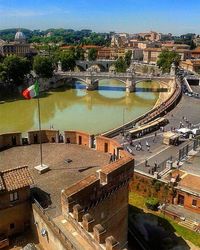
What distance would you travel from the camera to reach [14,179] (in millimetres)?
11438

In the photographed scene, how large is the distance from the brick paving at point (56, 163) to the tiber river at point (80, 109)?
20.9 metres

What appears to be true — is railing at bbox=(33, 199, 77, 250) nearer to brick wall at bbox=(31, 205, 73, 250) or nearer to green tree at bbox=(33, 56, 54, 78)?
brick wall at bbox=(31, 205, 73, 250)

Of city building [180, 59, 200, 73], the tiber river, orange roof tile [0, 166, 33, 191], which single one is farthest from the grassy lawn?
city building [180, 59, 200, 73]

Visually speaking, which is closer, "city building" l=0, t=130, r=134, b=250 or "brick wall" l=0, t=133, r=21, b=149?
"city building" l=0, t=130, r=134, b=250

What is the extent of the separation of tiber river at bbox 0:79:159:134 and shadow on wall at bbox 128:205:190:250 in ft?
63.6

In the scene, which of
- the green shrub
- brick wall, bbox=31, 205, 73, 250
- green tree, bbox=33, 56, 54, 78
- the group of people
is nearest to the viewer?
brick wall, bbox=31, 205, 73, 250

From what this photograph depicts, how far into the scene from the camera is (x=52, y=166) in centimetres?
1465

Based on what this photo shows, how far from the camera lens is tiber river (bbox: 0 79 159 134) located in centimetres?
4119

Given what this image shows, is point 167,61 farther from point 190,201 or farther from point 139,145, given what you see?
point 190,201

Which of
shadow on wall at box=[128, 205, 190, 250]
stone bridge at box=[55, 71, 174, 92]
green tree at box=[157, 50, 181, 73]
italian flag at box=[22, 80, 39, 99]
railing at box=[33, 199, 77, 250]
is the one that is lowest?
shadow on wall at box=[128, 205, 190, 250]

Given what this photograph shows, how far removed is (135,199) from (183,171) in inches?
140

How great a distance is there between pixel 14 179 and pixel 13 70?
160 feet

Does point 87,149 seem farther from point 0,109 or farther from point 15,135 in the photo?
point 0,109

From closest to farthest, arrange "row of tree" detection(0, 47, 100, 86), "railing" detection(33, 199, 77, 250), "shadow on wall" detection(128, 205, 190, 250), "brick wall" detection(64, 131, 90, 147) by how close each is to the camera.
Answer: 1. "railing" detection(33, 199, 77, 250)
2. "shadow on wall" detection(128, 205, 190, 250)
3. "brick wall" detection(64, 131, 90, 147)
4. "row of tree" detection(0, 47, 100, 86)
